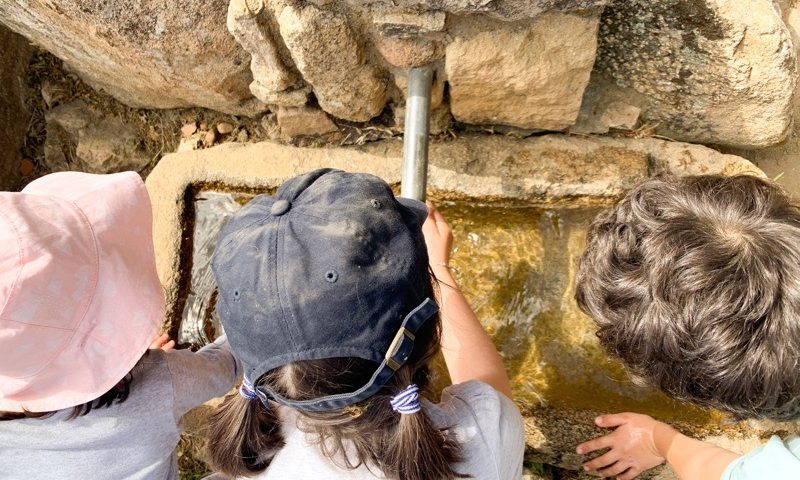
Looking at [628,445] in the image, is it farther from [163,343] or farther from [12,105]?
[12,105]

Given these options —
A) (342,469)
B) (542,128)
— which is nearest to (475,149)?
(542,128)

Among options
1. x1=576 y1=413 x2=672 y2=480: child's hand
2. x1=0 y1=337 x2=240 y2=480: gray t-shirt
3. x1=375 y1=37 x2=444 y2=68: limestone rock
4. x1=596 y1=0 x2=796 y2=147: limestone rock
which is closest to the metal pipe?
x1=375 y1=37 x2=444 y2=68: limestone rock

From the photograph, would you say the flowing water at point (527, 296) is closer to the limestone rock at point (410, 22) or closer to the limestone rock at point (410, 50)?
the limestone rock at point (410, 50)

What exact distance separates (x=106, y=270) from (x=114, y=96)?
1305mm

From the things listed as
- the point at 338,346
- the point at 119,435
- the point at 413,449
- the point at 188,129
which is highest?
the point at 188,129

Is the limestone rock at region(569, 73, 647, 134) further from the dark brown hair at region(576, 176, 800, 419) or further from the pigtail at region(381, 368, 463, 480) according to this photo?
the pigtail at region(381, 368, 463, 480)

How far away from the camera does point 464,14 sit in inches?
54.8

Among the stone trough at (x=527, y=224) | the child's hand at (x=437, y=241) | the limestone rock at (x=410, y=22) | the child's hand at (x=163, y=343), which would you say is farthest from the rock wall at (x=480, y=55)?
the child's hand at (x=163, y=343)

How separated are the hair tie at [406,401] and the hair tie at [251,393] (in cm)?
25

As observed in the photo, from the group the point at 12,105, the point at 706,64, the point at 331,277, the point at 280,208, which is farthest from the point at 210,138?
the point at 706,64

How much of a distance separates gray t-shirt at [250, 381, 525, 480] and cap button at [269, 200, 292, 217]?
17.8 inches

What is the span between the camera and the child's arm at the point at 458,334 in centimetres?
154

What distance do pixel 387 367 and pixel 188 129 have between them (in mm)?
1545

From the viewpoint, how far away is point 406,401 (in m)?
A: 1.09
